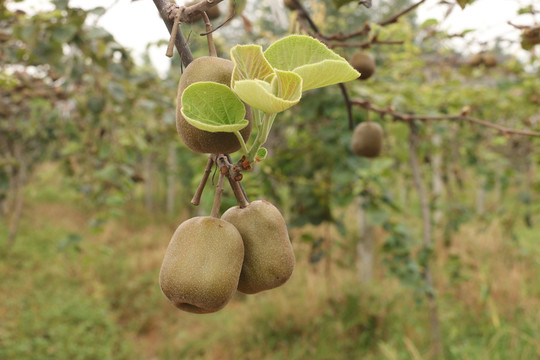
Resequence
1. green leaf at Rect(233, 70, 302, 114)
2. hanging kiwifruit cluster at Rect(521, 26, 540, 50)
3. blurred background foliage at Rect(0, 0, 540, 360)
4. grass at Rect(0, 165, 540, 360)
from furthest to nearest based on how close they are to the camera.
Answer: grass at Rect(0, 165, 540, 360) < blurred background foliage at Rect(0, 0, 540, 360) < hanging kiwifruit cluster at Rect(521, 26, 540, 50) < green leaf at Rect(233, 70, 302, 114)

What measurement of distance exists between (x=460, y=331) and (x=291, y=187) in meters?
2.02

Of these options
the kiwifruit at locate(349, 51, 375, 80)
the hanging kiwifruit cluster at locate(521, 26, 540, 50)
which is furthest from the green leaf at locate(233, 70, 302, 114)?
the hanging kiwifruit cluster at locate(521, 26, 540, 50)

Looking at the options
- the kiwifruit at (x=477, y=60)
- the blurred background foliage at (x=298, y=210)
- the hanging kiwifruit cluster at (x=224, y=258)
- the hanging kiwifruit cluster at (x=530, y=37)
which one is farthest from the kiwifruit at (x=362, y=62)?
the kiwifruit at (x=477, y=60)

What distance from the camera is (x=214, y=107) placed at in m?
0.45

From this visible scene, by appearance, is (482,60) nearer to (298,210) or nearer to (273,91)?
(298,210)

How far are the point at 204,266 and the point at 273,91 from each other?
241 mm

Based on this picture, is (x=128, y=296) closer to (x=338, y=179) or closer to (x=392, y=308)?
(x=392, y=308)

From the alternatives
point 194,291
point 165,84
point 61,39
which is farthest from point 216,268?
point 165,84

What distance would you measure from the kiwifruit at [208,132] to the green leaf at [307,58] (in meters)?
0.07

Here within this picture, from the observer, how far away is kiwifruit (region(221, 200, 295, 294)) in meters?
0.57

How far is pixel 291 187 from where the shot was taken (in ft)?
9.31

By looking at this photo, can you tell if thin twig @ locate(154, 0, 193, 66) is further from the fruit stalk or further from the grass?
the grass

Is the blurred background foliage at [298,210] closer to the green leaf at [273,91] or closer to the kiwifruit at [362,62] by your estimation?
the kiwifruit at [362,62]

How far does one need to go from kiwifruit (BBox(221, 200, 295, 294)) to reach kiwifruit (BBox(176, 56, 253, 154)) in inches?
4.6
